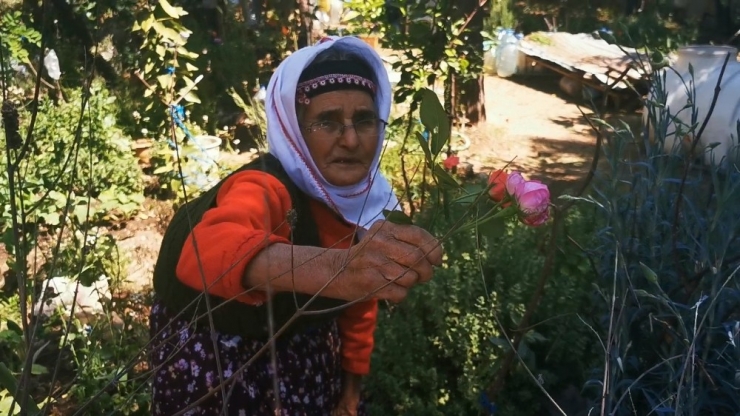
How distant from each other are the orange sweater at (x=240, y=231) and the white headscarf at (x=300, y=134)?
0.05m

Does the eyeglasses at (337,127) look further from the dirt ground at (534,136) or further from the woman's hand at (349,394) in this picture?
the dirt ground at (534,136)

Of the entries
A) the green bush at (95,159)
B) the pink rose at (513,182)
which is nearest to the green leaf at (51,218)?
the green bush at (95,159)

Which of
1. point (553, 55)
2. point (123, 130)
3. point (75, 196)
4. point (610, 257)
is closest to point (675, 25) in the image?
point (553, 55)

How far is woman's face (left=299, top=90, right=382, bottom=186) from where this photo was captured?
154 cm

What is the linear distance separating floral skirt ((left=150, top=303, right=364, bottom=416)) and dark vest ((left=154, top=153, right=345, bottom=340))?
0.04 m

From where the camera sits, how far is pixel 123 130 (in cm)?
590

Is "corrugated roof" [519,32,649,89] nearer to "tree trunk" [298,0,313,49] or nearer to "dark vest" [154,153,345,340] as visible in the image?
"tree trunk" [298,0,313,49]

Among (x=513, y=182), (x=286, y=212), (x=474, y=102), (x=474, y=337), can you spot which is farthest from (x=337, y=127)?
(x=474, y=102)

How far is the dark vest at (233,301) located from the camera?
1450 millimetres

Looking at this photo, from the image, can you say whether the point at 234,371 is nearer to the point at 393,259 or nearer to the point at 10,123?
the point at 393,259

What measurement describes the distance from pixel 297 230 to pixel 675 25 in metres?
12.3

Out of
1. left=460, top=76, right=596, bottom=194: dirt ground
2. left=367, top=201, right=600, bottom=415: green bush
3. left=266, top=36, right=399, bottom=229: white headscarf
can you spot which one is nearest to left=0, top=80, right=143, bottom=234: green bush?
left=367, top=201, right=600, bottom=415: green bush

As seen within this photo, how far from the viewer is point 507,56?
33.0ft

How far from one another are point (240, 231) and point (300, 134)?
433mm
